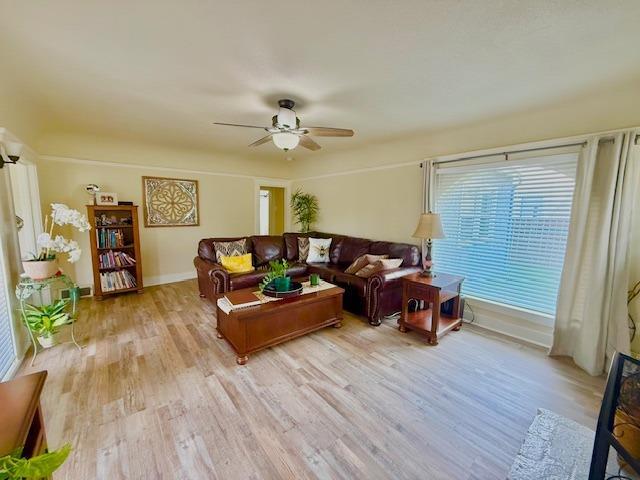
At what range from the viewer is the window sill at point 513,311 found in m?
2.82

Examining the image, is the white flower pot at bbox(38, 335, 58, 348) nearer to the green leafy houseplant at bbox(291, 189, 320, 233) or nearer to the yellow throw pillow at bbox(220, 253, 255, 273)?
the yellow throw pillow at bbox(220, 253, 255, 273)

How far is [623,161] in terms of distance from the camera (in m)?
2.25

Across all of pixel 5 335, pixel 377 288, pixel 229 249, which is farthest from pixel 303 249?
pixel 5 335

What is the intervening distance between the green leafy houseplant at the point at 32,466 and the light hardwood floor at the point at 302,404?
46.2 inches

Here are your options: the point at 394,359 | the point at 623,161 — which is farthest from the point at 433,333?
the point at 623,161

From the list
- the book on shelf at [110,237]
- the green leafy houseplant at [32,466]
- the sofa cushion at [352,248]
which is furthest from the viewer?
the sofa cushion at [352,248]

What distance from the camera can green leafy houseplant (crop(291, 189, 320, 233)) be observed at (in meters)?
5.66

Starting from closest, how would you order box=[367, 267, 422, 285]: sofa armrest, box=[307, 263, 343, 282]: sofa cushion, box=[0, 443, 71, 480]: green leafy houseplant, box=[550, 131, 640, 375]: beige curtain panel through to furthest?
box=[0, 443, 71, 480]: green leafy houseplant < box=[550, 131, 640, 375]: beige curtain panel < box=[367, 267, 422, 285]: sofa armrest < box=[307, 263, 343, 282]: sofa cushion

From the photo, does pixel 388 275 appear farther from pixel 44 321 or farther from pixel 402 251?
pixel 44 321

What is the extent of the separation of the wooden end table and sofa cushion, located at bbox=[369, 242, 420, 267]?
0.46m

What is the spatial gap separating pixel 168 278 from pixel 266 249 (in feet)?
6.53

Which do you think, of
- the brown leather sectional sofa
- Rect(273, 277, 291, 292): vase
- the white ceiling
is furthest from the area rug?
the white ceiling

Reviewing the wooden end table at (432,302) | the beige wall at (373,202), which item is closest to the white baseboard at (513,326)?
the wooden end table at (432,302)

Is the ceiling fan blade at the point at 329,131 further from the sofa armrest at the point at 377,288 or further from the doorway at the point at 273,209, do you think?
the doorway at the point at 273,209
